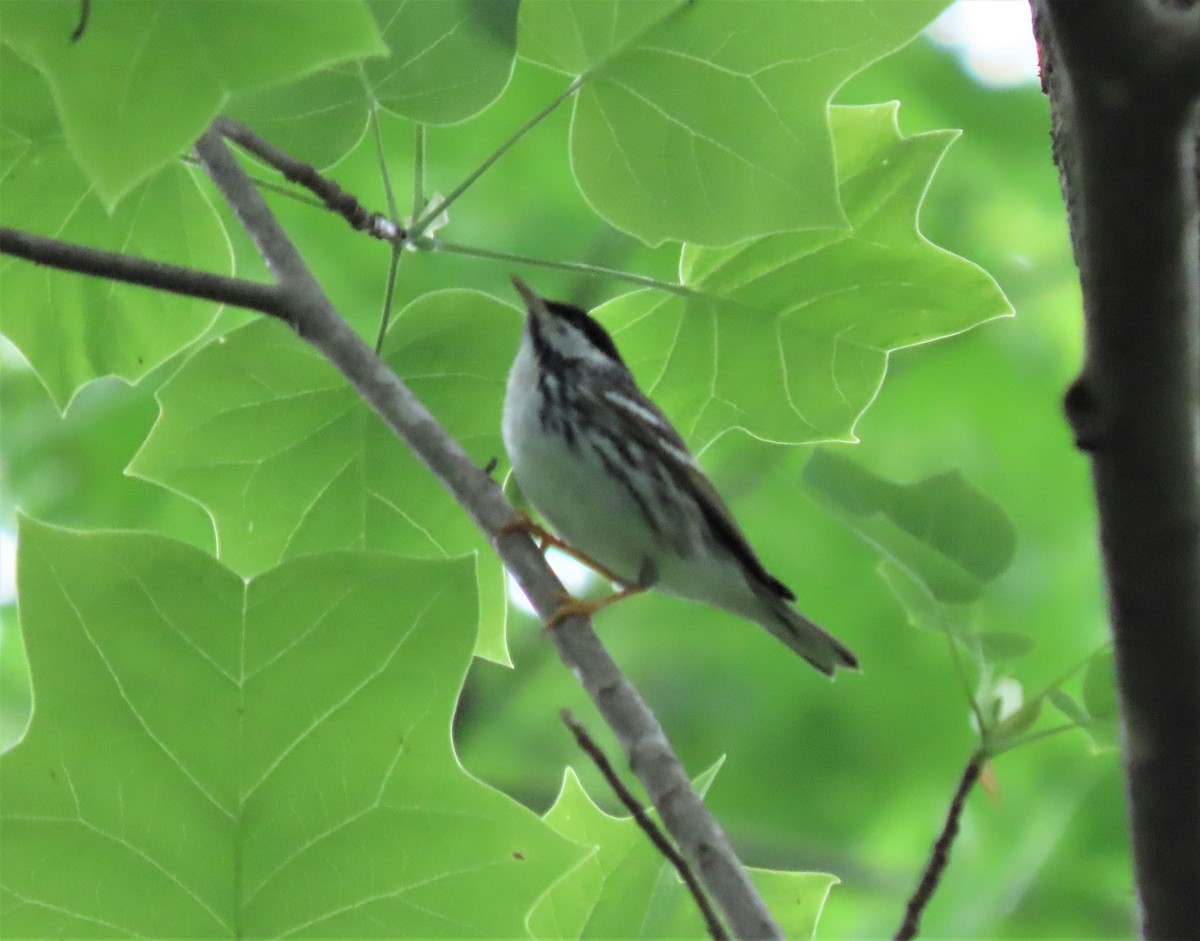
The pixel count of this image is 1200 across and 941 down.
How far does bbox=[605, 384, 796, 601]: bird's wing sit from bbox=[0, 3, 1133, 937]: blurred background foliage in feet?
4.18

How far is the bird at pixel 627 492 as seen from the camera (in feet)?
10.6

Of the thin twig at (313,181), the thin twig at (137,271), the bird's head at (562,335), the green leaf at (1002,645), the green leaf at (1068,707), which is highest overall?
the bird's head at (562,335)

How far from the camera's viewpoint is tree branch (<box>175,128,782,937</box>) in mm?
1437

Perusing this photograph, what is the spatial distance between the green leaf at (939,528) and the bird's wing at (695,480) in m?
1.28

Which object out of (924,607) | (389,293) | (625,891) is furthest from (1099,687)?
(389,293)

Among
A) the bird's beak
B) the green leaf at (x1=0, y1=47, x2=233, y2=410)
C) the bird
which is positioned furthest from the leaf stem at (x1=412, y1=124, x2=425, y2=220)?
the bird's beak

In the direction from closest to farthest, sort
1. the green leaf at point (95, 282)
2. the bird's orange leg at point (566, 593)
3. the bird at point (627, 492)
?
the bird's orange leg at point (566, 593), the green leaf at point (95, 282), the bird at point (627, 492)

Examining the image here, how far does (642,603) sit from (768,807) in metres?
1.08

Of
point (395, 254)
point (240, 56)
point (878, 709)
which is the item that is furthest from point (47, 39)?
point (878, 709)

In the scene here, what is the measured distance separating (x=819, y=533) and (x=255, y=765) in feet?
13.5

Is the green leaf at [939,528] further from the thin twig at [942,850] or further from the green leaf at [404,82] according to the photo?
the green leaf at [404,82]

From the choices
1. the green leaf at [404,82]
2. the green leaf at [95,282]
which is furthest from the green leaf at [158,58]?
the green leaf at [95,282]

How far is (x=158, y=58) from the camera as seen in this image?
140cm

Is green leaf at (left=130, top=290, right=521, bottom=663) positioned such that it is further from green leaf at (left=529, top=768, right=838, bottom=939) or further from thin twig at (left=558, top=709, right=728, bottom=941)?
thin twig at (left=558, top=709, right=728, bottom=941)
